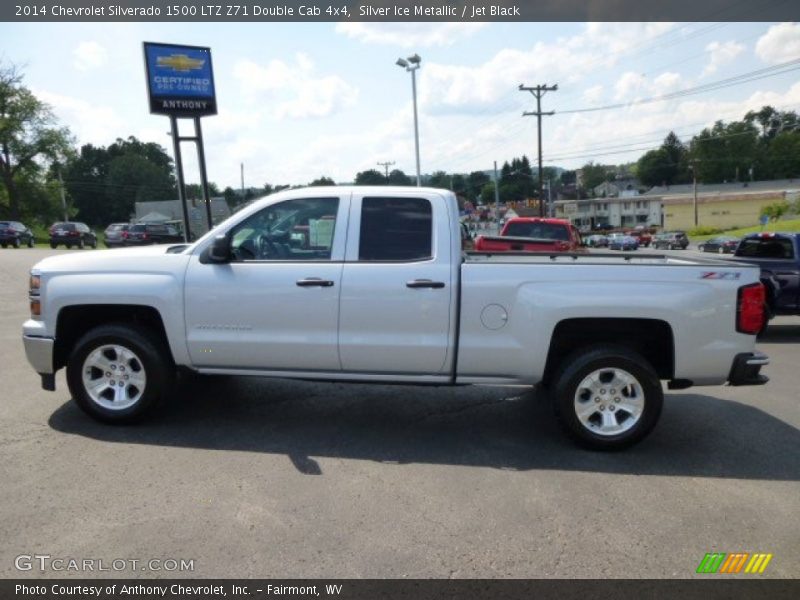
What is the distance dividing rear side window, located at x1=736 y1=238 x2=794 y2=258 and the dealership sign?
12.5m

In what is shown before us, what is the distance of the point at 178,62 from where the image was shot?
1552cm

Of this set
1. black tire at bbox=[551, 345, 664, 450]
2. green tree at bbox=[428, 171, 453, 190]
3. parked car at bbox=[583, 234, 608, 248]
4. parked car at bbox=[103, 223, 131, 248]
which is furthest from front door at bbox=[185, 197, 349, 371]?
green tree at bbox=[428, 171, 453, 190]

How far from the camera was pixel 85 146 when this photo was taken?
371 ft

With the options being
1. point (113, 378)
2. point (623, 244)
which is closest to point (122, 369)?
point (113, 378)

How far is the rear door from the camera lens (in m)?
4.83

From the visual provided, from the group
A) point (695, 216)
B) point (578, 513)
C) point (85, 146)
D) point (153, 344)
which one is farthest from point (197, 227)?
point (85, 146)

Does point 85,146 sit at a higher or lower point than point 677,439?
higher

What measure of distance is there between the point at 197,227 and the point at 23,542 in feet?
106

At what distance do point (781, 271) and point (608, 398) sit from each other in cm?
676

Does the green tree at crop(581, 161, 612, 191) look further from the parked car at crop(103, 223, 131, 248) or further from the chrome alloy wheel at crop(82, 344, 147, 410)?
the chrome alloy wheel at crop(82, 344, 147, 410)

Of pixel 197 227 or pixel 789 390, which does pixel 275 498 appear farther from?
pixel 197 227

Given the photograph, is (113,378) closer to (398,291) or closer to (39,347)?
(39,347)

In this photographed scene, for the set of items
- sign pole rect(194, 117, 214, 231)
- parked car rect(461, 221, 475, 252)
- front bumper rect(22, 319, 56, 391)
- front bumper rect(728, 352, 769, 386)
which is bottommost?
front bumper rect(728, 352, 769, 386)

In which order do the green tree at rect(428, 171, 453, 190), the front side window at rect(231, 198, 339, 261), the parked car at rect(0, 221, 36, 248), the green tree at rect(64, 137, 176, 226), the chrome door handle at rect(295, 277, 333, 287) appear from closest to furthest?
the chrome door handle at rect(295, 277, 333, 287)
the front side window at rect(231, 198, 339, 261)
the parked car at rect(0, 221, 36, 248)
the green tree at rect(428, 171, 453, 190)
the green tree at rect(64, 137, 176, 226)
